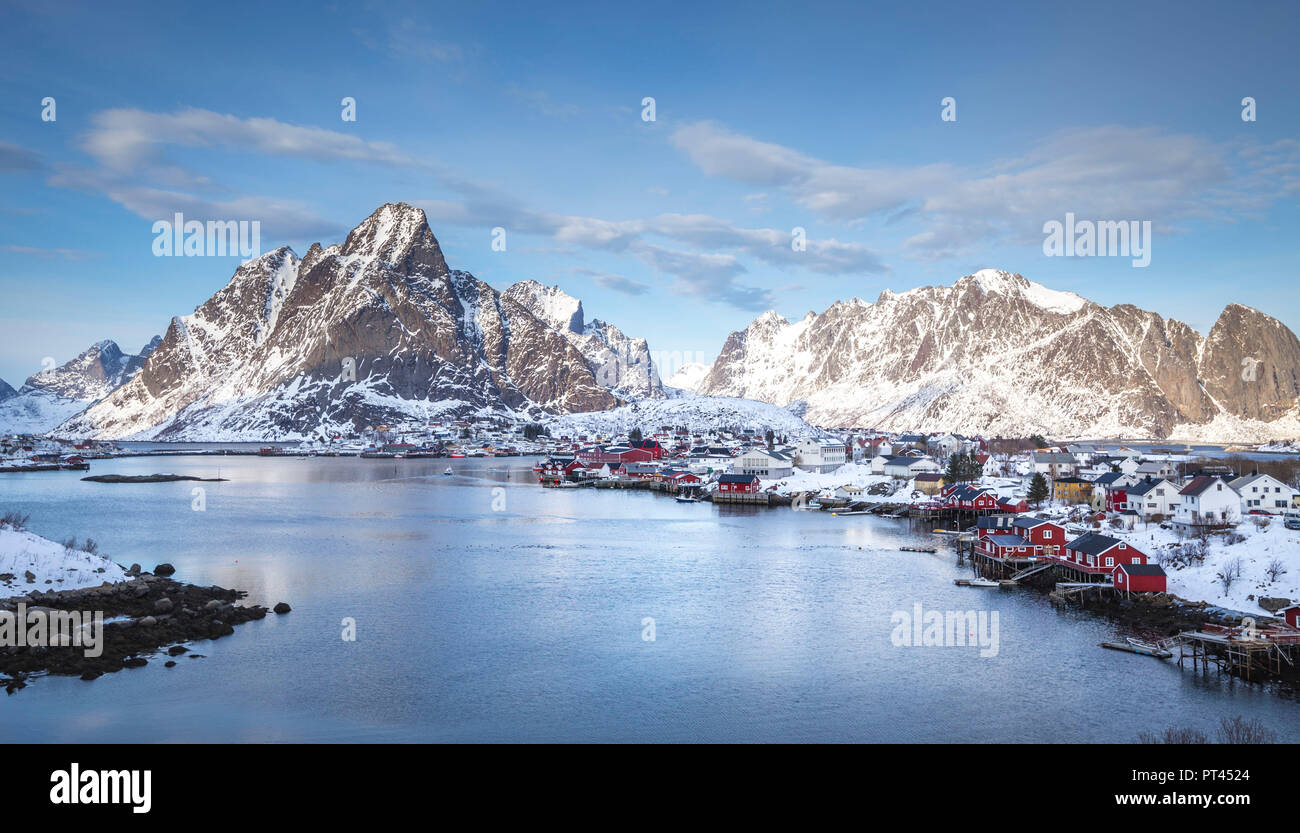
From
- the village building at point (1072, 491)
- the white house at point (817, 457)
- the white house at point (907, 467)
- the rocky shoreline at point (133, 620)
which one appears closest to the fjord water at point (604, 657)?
the rocky shoreline at point (133, 620)

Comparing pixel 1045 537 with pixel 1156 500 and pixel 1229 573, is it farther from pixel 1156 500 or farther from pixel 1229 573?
pixel 1156 500

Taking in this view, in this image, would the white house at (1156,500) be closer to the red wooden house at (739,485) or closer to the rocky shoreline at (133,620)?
the red wooden house at (739,485)

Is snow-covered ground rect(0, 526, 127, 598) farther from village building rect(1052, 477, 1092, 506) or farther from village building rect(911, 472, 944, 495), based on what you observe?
village building rect(911, 472, 944, 495)

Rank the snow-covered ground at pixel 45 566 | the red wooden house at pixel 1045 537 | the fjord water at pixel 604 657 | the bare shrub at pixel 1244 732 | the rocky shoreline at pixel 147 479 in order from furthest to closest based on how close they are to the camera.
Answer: the rocky shoreline at pixel 147 479 < the red wooden house at pixel 1045 537 < the snow-covered ground at pixel 45 566 < the fjord water at pixel 604 657 < the bare shrub at pixel 1244 732

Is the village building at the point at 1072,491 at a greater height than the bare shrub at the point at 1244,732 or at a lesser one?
greater

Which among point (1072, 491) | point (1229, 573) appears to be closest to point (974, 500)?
point (1072, 491)

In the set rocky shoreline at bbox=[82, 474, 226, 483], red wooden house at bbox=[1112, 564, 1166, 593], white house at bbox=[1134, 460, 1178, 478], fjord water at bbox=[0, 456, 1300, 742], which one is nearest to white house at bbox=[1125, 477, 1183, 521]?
fjord water at bbox=[0, 456, 1300, 742]

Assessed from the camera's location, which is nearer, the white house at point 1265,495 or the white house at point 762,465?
the white house at point 1265,495
